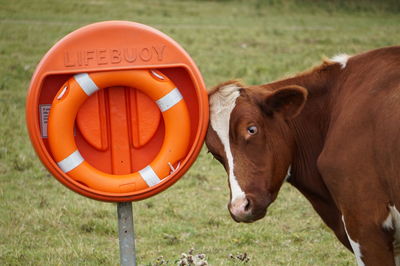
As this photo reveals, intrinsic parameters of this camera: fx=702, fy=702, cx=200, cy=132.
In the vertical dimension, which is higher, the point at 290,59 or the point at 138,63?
the point at 138,63

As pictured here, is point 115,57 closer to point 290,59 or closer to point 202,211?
point 202,211

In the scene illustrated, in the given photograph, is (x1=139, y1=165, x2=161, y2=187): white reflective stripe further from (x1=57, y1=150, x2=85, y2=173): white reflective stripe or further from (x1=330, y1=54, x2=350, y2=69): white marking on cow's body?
(x1=330, y1=54, x2=350, y2=69): white marking on cow's body

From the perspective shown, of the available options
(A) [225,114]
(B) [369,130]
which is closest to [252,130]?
(A) [225,114]

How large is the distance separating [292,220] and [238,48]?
8.28m

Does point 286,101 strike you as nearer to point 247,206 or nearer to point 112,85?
point 247,206

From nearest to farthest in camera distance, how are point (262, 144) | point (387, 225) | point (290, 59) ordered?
point (387, 225) → point (262, 144) → point (290, 59)

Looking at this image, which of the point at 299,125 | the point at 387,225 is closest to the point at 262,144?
the point at 299,125

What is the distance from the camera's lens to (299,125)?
12.6 ft

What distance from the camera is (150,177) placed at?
12.9 ft

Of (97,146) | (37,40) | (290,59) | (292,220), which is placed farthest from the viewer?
(37,40)

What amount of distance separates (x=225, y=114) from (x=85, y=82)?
779mm

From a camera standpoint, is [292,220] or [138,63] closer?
[138,63]

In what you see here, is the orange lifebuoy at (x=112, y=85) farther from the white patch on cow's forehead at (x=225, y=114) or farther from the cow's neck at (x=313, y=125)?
the cow's neck at (x=313, y=125)

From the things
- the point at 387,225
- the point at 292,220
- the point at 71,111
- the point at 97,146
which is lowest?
the point at 292,220
